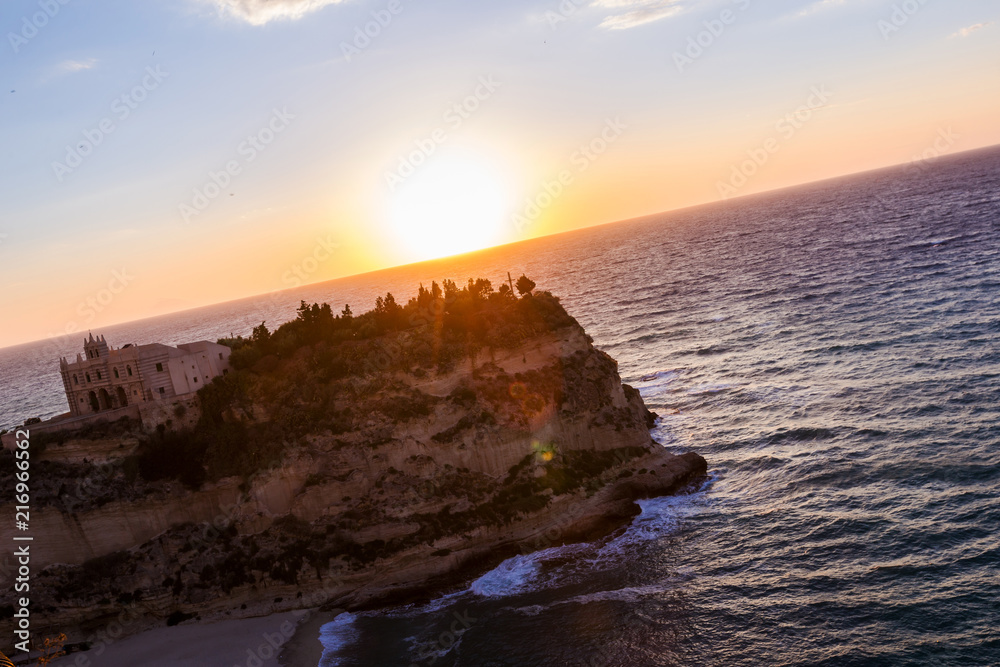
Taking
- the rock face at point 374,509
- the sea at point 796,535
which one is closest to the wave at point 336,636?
the sea at point 796,535

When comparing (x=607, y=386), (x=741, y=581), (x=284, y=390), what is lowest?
(x=741, y=581)

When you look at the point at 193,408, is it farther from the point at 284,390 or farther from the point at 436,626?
the point at 436,626

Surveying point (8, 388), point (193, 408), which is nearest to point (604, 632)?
point (193, 408)

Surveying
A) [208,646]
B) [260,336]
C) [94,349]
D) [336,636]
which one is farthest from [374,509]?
[94,349]

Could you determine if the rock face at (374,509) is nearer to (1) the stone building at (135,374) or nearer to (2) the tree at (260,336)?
(1) the stone building at (135,374)

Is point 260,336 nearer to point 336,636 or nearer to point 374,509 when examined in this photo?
point 374,509
